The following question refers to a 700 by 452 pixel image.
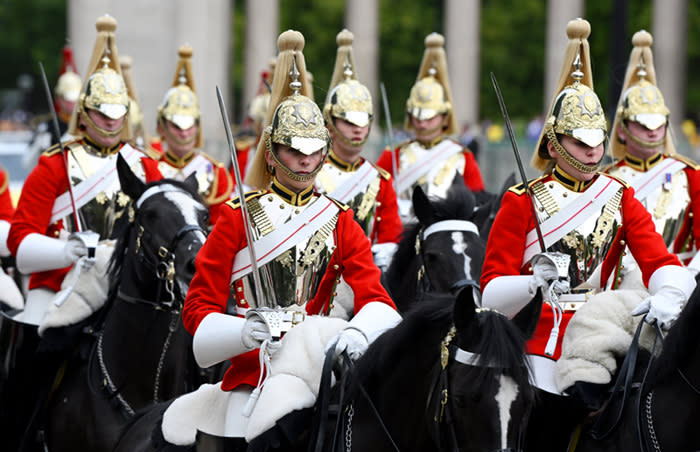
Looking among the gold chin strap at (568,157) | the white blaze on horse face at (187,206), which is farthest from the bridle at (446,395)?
the white blaze on horse face at (187,206)

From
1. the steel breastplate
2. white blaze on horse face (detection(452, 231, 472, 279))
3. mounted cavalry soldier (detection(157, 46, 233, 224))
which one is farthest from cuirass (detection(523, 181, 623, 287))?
mounted cavalry soldier (detection(157, 46, 233, 224))

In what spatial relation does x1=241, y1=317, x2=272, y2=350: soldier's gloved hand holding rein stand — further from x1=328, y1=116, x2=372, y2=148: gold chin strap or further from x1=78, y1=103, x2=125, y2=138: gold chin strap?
x1=328, y1=116, x2=372, y2=148: gold chin strap

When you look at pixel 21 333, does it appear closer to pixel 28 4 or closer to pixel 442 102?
pixel 442 102

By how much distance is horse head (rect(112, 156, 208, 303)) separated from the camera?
7.62 m

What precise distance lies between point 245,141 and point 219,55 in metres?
19.2

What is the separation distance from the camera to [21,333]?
9109mm

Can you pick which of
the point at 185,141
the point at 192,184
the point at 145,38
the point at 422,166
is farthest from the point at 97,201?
the point at 145,38

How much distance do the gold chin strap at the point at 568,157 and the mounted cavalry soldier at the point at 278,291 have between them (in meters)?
1.23

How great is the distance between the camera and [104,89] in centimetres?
969

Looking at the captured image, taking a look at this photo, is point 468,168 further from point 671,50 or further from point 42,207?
point 671,50

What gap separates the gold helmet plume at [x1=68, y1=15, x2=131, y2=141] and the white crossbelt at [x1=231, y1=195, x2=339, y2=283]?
145 inches

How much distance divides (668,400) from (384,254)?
10.1ft

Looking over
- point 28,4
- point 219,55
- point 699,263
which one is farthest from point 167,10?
point 28,4

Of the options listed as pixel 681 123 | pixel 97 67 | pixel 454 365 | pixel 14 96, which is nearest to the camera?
pixel 454 365
